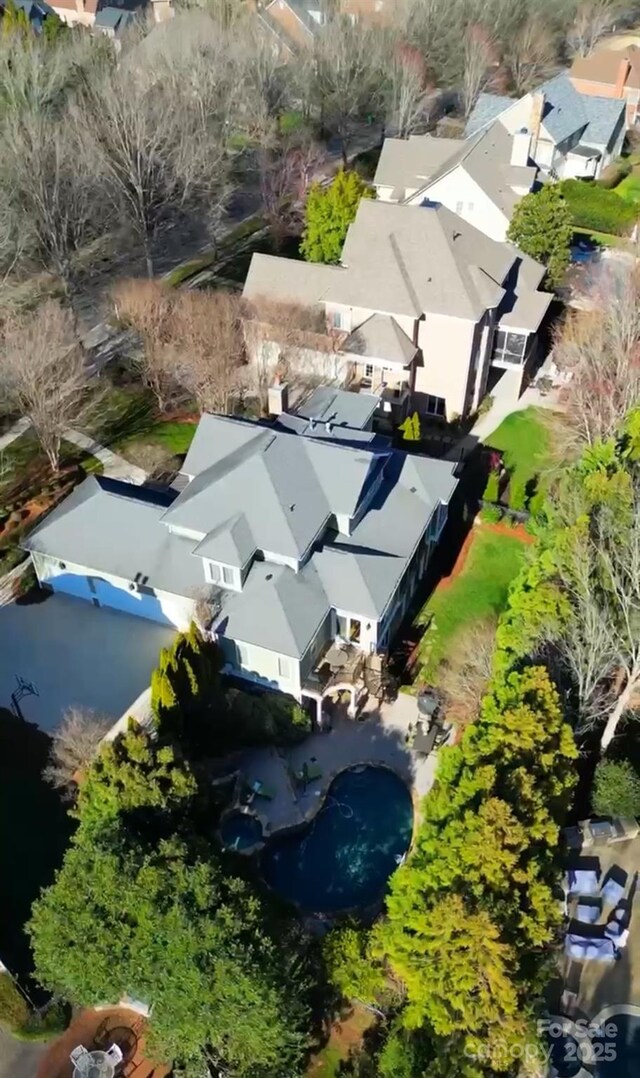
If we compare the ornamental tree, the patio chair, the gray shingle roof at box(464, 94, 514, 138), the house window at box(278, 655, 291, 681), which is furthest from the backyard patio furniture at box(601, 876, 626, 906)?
Answer: the gray shingle roof at box(464, 94, 514, 138)

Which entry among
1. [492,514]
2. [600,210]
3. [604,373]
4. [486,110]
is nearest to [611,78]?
[486,110]

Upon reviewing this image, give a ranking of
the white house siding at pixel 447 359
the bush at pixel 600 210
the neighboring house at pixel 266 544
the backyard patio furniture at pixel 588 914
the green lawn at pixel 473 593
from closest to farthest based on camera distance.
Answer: the backyard patio furniture at pixel 588 914 < the neighboring house at pixel 266 544 < the green lawn at pixel 473 593 < the white house siding at pixel 447 359 < the bush at pixel 600 210

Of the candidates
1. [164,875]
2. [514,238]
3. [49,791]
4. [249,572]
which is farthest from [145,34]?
[164,875]

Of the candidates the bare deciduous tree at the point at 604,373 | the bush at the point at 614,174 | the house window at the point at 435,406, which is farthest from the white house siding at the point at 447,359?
the bush at the point at 614,174

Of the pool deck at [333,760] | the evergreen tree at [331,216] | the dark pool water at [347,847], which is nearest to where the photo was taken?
the dark pool water at [347,847]

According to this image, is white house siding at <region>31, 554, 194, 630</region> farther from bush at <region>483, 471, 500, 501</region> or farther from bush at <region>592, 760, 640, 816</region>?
bush at <region>483, 471, 500, 501</region>

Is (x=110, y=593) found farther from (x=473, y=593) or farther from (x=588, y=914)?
(x=588, y=914)

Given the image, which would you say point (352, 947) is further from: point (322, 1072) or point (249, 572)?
point (249, 572)

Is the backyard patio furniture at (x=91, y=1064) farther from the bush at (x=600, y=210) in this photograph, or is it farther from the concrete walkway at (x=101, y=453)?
the bush at (x=600, y=210)
